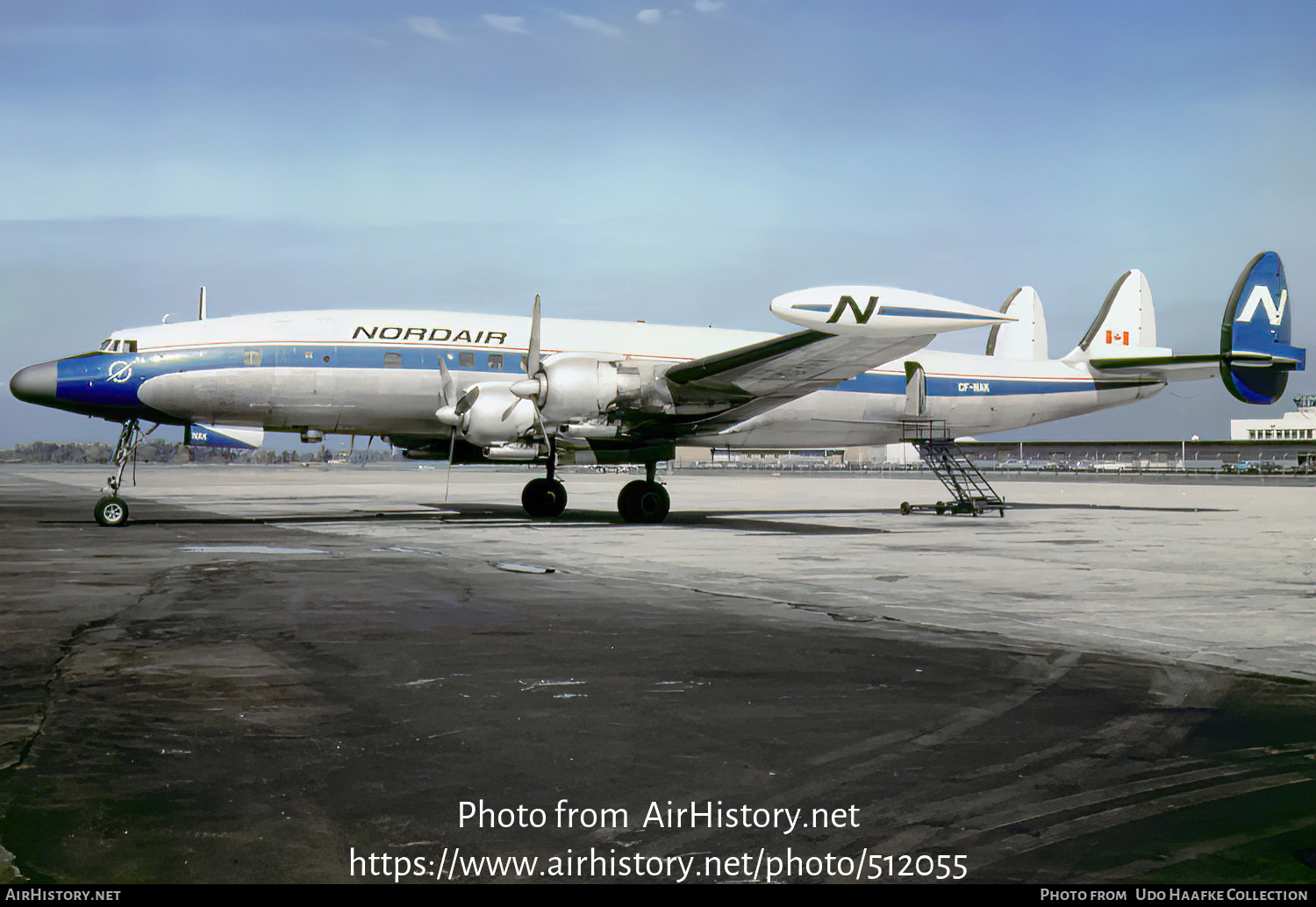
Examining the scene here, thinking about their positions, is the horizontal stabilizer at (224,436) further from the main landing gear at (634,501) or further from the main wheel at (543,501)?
the main landing gear at (634,501)

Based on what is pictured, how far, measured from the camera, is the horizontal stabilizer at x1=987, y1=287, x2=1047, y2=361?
28750 millimetres

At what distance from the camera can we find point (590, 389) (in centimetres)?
1970

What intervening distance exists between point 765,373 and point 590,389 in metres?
3.64

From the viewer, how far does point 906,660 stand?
709cm

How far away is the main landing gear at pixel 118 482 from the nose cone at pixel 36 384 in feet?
5.52

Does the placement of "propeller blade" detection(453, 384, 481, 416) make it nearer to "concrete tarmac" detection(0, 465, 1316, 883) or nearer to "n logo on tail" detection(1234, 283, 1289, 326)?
"concrete tarmac" detection(0, 465, 1316, 883)

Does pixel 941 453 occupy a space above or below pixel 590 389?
below

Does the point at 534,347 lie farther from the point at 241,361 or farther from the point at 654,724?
the point at 654,724

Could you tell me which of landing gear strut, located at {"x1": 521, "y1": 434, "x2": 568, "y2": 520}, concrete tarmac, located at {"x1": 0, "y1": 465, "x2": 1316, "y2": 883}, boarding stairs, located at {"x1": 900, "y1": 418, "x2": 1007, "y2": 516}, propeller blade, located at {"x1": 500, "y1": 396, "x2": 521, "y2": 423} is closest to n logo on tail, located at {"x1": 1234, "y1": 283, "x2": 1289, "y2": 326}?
boarding stairs, located at {"x1": 900, "y1": 418, "x2": 1007, "y2": 516}

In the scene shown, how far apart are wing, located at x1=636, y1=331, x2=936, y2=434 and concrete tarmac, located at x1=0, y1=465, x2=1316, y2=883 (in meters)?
6.42

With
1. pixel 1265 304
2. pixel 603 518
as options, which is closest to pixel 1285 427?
pixel 1265 304

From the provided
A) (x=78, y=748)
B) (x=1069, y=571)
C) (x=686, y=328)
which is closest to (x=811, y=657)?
(x=78, y=748)

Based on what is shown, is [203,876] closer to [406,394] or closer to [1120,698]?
[1120,698]

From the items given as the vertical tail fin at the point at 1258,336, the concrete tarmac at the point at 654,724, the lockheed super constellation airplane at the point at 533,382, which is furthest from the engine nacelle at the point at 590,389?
the vertical tail fin at the point at 1258,336
